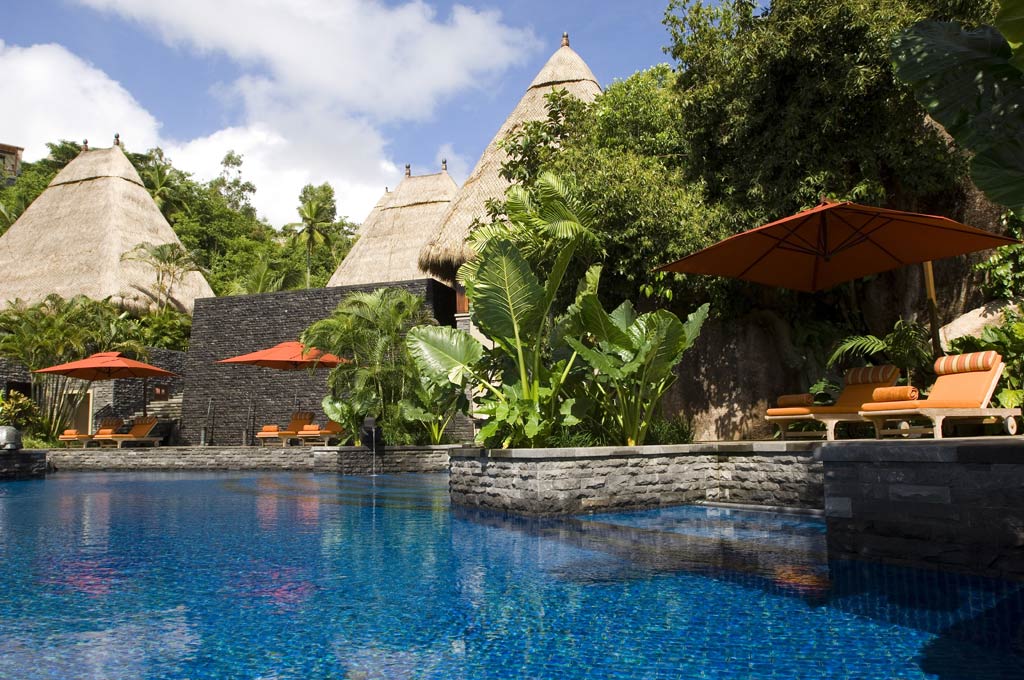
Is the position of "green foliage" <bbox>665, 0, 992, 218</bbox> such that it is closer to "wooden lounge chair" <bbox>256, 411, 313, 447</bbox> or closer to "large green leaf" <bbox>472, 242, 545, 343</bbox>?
"large green leaf" <bbox>472, 242, 545, 343</bbox>

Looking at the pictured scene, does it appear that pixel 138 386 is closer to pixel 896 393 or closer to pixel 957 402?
pixel 896 393

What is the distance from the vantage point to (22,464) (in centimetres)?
1352

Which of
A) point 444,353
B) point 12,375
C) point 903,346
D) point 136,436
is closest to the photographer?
point 444,353

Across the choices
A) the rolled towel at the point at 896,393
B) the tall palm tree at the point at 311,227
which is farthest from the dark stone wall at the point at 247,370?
the tall palm tree at the point at 311,227

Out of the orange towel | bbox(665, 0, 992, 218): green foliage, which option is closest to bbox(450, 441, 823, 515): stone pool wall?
the orange towel

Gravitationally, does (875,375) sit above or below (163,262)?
below

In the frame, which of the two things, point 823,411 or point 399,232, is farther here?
point 399,232

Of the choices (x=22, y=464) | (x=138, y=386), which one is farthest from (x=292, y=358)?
(x=138, y=386)

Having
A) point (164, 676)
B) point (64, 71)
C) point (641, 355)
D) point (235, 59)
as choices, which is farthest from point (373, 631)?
point (64, 71)

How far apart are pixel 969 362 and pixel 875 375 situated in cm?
94

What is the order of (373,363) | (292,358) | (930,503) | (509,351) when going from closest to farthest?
1. (930,503)
2. (509,351)
3. (373,363)
4. (292,358)

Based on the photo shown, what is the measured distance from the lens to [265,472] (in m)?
15.9

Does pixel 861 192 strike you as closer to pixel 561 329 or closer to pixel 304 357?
pixel 561 329

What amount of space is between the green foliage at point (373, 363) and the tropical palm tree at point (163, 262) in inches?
697
